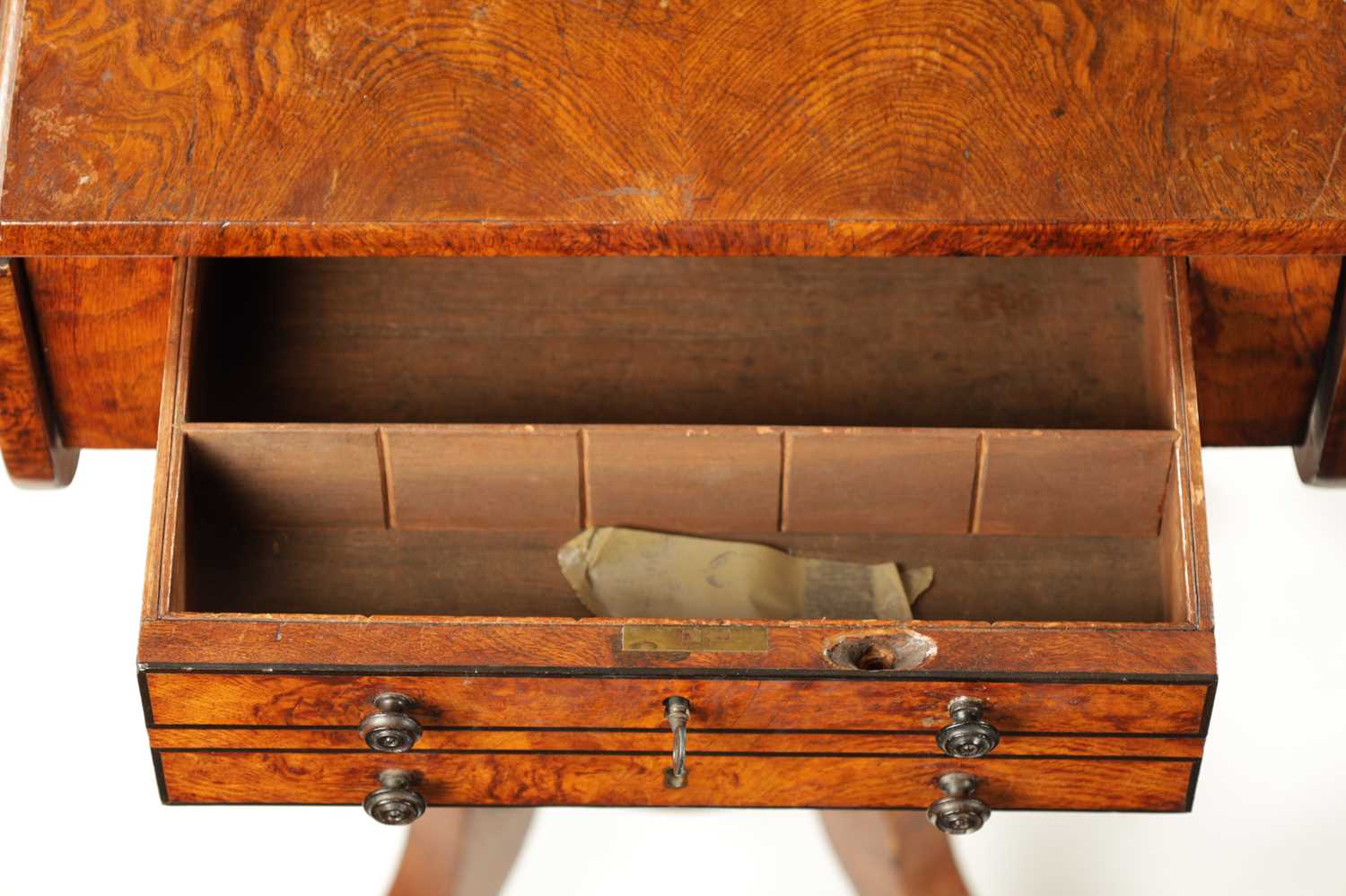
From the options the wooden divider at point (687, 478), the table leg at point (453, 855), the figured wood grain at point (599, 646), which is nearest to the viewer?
the figured wood grain at point (599, 646)

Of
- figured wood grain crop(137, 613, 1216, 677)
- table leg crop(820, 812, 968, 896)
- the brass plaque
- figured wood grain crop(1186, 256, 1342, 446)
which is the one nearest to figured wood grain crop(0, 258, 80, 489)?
figured wood grain crop(137, 613, 1216, 677)

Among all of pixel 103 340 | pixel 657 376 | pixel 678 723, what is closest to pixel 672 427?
pixel 657 376

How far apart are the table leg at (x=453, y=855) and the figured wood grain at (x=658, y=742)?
42 cm

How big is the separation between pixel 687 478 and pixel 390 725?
39 cm

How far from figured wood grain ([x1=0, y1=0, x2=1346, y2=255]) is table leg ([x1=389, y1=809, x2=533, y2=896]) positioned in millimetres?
744

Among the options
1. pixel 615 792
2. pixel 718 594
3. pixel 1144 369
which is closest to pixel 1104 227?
pixel 1144 369

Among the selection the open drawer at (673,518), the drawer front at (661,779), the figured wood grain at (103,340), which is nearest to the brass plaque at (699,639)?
the open drawer at (673,518)

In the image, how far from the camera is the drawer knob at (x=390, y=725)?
163 centimetres

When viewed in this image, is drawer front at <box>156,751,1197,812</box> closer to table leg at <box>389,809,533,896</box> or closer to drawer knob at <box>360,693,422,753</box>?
drawer knob at <box>360,693,422,753</box>

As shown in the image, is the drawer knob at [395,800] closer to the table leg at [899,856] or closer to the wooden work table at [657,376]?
the wooden work table at [657,376]

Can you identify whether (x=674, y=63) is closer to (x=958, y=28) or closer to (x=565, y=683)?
(x=958, y=28)

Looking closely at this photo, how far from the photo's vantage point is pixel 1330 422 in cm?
196

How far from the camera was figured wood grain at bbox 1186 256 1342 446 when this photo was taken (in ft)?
6.26

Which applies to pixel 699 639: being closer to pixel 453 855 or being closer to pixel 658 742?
pixel 658 742
